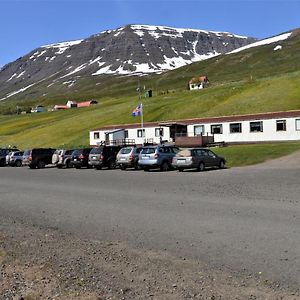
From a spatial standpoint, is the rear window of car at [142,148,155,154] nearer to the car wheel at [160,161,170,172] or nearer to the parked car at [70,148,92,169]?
the car wheel at [160,161,170,172]

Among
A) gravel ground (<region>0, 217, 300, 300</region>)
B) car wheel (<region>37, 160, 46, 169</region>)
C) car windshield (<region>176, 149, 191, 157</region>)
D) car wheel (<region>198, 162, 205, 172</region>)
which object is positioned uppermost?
car windshield (<region>176, 149, 191, 157</region>)

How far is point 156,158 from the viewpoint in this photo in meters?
32.5

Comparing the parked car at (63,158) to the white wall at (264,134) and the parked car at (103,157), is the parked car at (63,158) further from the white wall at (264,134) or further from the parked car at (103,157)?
the white wall at (264,134)

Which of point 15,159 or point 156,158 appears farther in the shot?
point 15,159

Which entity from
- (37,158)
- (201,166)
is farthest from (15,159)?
(201,166)

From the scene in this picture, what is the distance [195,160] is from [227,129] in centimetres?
2480

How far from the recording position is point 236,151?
3912cm

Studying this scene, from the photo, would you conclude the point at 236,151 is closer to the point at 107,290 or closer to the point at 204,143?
the point at 204,143

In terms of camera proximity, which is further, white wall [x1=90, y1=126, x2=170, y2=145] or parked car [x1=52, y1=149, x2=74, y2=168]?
white wall [x1=90, y1=126, x2=170, y2=145]

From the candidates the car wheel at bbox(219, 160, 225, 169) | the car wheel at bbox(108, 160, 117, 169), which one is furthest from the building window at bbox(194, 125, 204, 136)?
the car wheel at bbox(219, 160, 225, 169)

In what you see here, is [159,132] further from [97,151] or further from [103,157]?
[103,157]

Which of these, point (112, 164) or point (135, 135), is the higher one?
point (135, 135)

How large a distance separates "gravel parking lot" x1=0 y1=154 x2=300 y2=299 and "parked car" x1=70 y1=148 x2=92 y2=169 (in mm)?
20874

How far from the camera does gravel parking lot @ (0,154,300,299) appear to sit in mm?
6656
